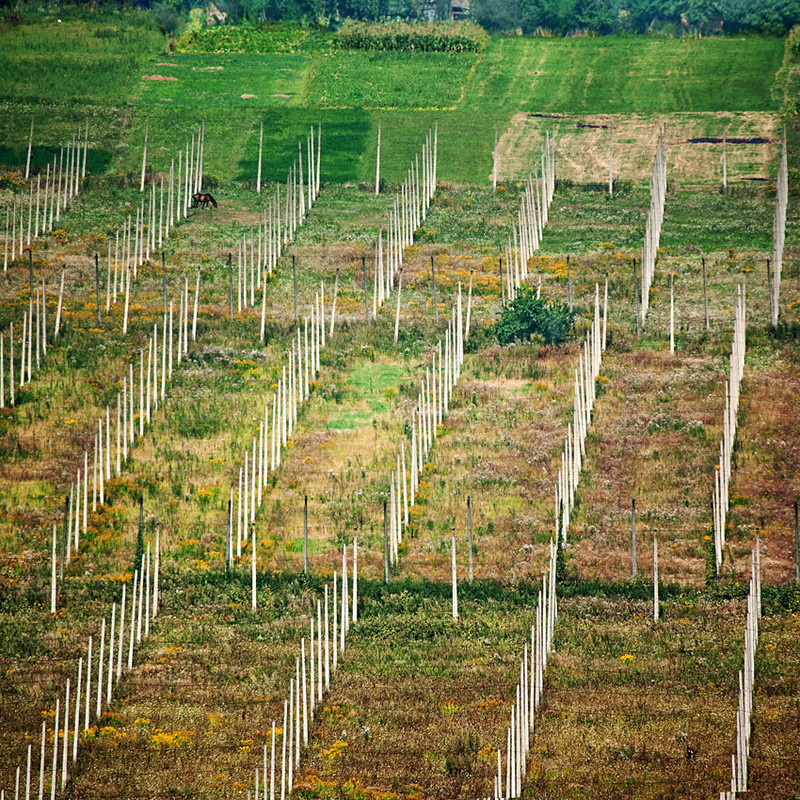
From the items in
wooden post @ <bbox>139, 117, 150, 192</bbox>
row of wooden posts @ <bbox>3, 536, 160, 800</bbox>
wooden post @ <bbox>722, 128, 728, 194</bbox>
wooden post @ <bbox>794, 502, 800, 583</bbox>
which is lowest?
row of wooden posts @ <bbox>3, 536, 160, 800</bbox>

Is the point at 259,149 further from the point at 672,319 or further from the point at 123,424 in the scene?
the point at 123,424

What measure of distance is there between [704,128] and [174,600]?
5558cm

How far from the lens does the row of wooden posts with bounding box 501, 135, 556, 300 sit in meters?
71.2

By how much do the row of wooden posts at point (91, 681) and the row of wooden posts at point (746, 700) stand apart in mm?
13410

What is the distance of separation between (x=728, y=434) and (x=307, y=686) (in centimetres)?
1803

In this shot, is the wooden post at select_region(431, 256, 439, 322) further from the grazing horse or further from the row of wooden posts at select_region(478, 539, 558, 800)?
the row of wooden posts at select_region(478, 539, 558, 800)

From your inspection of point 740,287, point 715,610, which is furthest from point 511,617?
A: point 740,287

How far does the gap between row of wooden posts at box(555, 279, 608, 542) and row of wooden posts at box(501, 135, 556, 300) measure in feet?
22.0

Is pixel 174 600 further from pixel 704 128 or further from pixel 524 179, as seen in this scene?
pixel 704 128

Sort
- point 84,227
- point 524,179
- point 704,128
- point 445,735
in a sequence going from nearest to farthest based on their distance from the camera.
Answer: point 445,735, point 84,227, point 524,179, point 704,128

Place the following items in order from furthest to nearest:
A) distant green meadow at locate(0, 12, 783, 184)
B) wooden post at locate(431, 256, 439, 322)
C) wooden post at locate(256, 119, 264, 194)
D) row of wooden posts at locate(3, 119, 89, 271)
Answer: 1. distant green meadow at locate(0, 12, 783, 184)
2. wooden post at locate(256, 119, 264, 194)
3. row of wooden posts at locate(3, 119, 89, 271)
4. wooden post at locate(431, 256, 439, 322)

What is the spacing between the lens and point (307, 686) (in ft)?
133

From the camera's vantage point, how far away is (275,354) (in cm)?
6266

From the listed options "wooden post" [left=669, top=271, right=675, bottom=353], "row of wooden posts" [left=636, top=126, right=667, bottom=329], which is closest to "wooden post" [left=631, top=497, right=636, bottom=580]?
"wooden post" [left=669, top=271, right=675, bottom=353]
